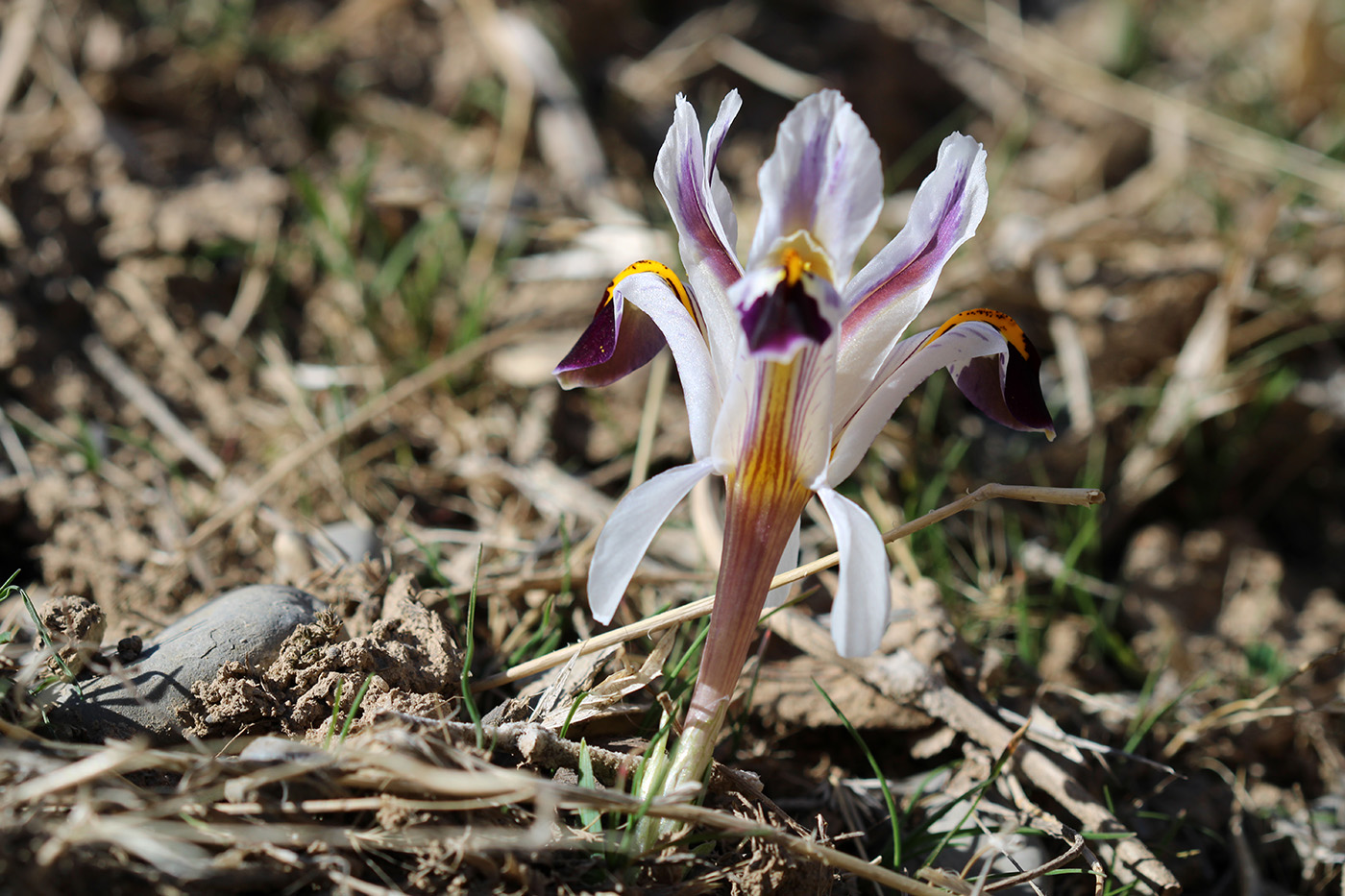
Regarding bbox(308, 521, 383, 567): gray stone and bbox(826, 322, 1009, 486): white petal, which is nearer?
bbox(826, 322, 1009, 486): white petal

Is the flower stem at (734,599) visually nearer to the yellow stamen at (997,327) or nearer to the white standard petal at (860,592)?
the white standard petal at (860,592)

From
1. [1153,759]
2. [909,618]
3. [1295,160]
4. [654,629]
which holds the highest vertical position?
[1295,160]

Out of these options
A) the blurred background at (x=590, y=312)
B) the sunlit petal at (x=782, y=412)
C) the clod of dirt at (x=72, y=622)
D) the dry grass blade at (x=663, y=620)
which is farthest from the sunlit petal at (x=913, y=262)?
the clod of dirt at (x=72, y=622)

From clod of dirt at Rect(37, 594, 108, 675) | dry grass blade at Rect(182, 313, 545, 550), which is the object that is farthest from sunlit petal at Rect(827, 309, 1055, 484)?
dry grass blade at Rect(182, 313, 545, 550)

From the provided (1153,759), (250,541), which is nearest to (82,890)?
(250,541)

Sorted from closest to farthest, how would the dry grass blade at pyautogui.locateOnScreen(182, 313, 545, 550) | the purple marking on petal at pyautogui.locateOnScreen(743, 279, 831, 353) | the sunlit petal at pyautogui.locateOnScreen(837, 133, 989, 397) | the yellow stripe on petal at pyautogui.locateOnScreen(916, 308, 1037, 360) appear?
the purple marking on petal at pyautogui.locateOnScreen(743, 279, 831, 353), the sunlit petal at pyautogui.locateOnScreen(837, 133, 989, 397), the yellow stripe on petal at pyautogui.locateOnScreen(916, 308, 1037, 360), the dry grass blade at pyautogui.locateOnScreen(182, 313, 545, 550)

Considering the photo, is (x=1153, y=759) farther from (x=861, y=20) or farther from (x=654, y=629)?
(x=861, y=20)

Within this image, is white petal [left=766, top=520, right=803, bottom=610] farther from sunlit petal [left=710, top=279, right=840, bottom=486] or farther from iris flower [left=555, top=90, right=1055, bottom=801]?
sunlit petal [left=710, top=279, right=840, bottom=486]

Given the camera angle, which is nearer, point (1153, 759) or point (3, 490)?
point (1153, 759)
